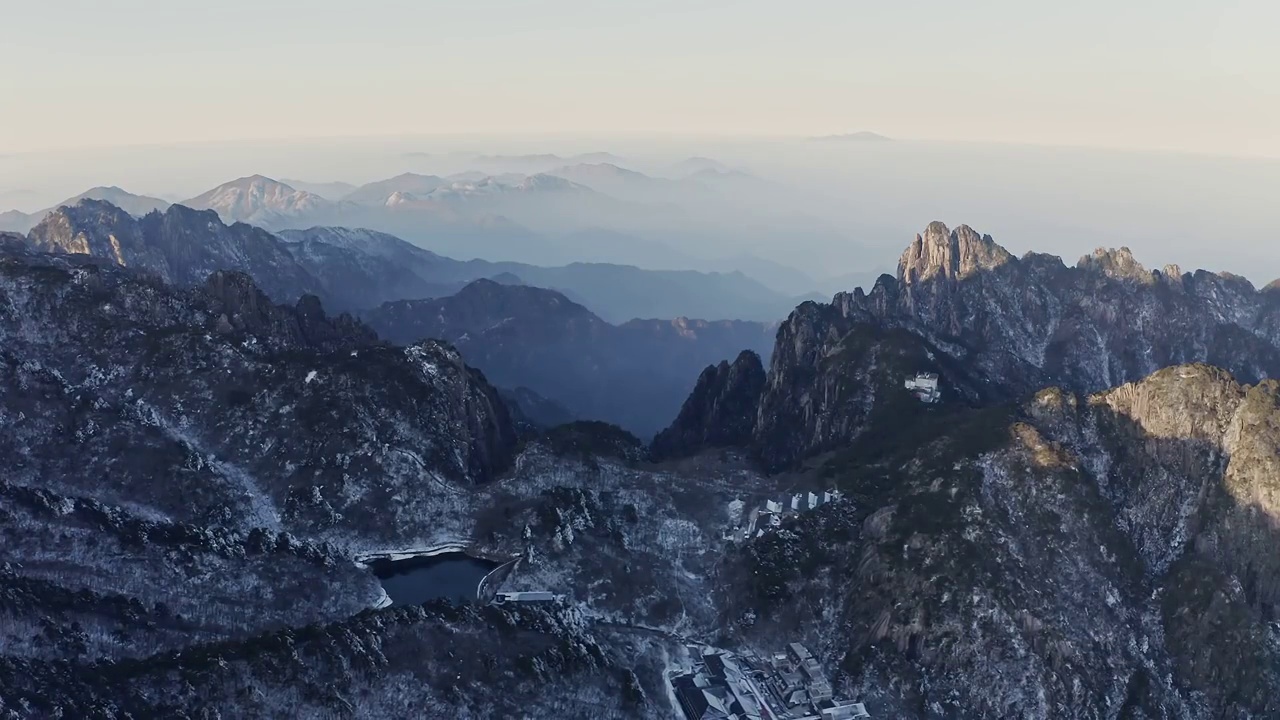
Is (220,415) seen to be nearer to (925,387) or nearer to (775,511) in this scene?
(775,511)

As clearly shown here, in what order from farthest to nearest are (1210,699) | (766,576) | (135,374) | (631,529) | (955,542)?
(135,374) < (631,529) < (766,576) < (955,542) < (1210,699)

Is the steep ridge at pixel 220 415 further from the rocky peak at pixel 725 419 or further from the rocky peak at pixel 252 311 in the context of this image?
the rocky peak at pixel 725 419

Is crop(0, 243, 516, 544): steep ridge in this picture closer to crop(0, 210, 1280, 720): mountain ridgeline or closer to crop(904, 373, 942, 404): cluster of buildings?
crop(0, 210, 1280, 720): mountain ridgeline

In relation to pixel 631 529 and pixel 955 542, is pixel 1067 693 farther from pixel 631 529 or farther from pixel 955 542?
pixel 631 529

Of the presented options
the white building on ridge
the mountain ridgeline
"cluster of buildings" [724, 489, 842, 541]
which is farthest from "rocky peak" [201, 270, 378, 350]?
the white building on ridge

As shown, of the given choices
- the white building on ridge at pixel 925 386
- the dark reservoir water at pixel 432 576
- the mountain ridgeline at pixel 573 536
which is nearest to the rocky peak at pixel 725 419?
the mountain ridgeline at pixel 573 536

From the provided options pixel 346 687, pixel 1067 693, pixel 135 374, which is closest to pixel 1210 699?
pixel 1067 693
